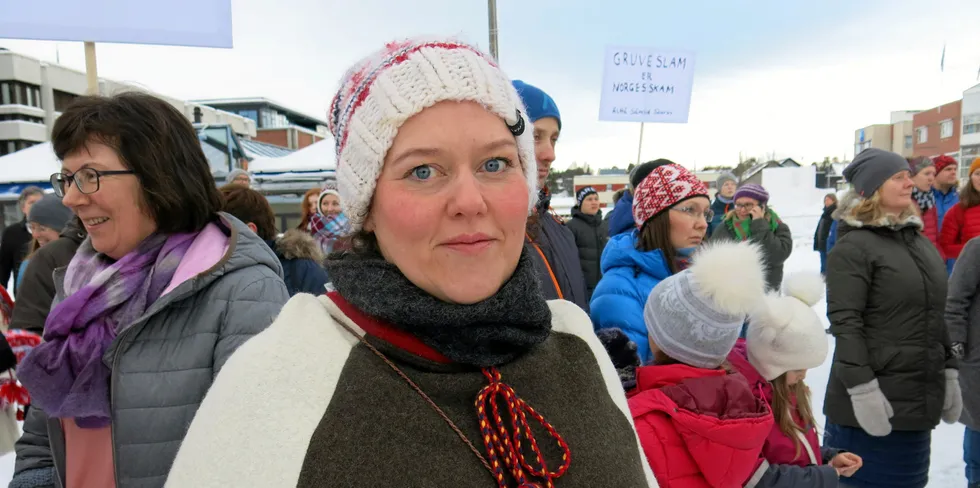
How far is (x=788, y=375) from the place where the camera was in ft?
7.73

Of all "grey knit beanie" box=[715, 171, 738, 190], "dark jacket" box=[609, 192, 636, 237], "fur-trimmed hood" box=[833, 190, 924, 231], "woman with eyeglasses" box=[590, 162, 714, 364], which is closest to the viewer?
"woman with eyeglasses" box=[590, 162, 714, 364]

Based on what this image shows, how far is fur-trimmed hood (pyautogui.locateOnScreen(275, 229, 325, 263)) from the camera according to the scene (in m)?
4.35

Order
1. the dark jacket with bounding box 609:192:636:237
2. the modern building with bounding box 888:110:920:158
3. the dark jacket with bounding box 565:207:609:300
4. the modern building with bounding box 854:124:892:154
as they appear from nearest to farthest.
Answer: the dark jacket with bounding box 609:192:636:237 < the dark jacket with bounding box 565:207:609:300 < the modern building with bounding box 888:110:920:158 < the modern building with bounding box 854:124:892:154

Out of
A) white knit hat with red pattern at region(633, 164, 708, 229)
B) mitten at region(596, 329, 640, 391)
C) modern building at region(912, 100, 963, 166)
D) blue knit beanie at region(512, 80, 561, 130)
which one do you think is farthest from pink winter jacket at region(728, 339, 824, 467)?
modern building at region(912, 100, 963, 166)

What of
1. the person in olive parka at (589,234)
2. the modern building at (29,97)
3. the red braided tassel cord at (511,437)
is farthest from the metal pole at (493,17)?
the modern building at (29,97)

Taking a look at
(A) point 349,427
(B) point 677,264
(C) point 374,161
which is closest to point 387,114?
(C) point 374,161

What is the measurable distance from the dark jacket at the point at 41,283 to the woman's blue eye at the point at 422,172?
2.67 meters

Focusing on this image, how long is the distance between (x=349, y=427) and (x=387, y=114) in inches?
20.5

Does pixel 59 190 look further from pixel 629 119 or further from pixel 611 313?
pixel 629 119

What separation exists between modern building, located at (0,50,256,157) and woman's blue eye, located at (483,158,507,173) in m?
41.9

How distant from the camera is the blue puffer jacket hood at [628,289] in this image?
260 cm

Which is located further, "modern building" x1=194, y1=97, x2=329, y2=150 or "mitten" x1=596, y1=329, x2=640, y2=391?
"modern building" x1=194, y1=97, x2=329, y2=150

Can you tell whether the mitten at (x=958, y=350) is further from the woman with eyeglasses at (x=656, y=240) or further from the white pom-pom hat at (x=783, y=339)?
the woman with eyeglasses at (x=656, y=240)

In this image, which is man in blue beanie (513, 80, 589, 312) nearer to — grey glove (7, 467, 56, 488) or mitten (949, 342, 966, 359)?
grey glove (7, 467, 56, 488)
